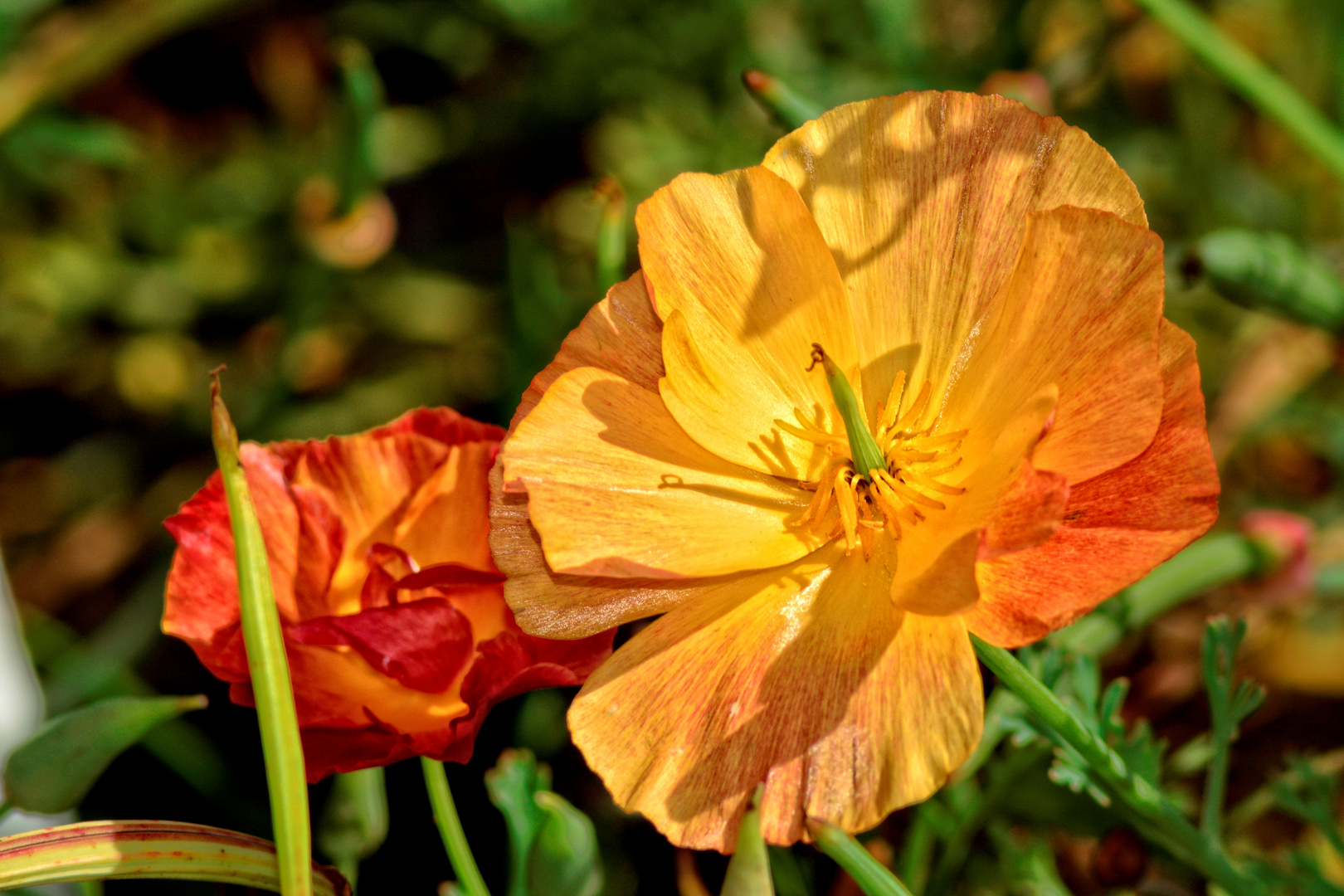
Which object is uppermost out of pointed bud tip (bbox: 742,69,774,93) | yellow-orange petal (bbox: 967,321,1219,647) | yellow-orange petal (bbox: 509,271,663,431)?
pointed bud tip (bbox: 742,69,774,93)

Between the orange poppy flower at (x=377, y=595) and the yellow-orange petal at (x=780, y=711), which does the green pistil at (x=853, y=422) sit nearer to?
the yellow-orange petal at (x=780, y=711)

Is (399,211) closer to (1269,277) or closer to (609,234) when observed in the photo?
(609,234)

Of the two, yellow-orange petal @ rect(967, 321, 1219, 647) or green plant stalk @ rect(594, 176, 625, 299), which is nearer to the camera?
yellow-orange petal @ rect(967, 321, 1219, 647)

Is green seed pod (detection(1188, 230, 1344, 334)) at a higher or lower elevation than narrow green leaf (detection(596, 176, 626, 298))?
lower

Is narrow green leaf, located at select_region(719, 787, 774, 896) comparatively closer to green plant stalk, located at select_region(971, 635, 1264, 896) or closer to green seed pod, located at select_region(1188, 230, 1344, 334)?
green plant stalk, located at select_region(971, 635, 1264, 896)

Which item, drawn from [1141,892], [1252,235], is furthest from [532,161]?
[1141,892]

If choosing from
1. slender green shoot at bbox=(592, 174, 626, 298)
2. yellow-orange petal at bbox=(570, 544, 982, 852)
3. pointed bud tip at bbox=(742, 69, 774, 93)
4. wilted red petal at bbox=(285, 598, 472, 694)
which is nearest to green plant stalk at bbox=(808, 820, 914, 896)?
yellow-orange petal at bbox=(570, 544, 982, 852)

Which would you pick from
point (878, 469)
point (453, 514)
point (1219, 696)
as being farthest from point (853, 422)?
point (1219, 696)

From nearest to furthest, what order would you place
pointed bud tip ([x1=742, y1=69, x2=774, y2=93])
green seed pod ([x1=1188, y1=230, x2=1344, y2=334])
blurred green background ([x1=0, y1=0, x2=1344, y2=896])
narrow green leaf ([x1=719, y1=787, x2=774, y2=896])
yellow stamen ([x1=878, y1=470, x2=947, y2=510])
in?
1. narrow green leaf ([x1=719, y1=787, x2=774, y2=896])
2. yellow stamen ([x1=878, y1=470, x2=947, y2=510])
3. pointed bud tip ([x1=742, y1=69, x2=774, y2=93])
4. green seed pod ([x1=1188, y1=230, x2=1344, y2=334])
5. blurred green background ([x1=0, y1=0, x2=1344, y2=896])
